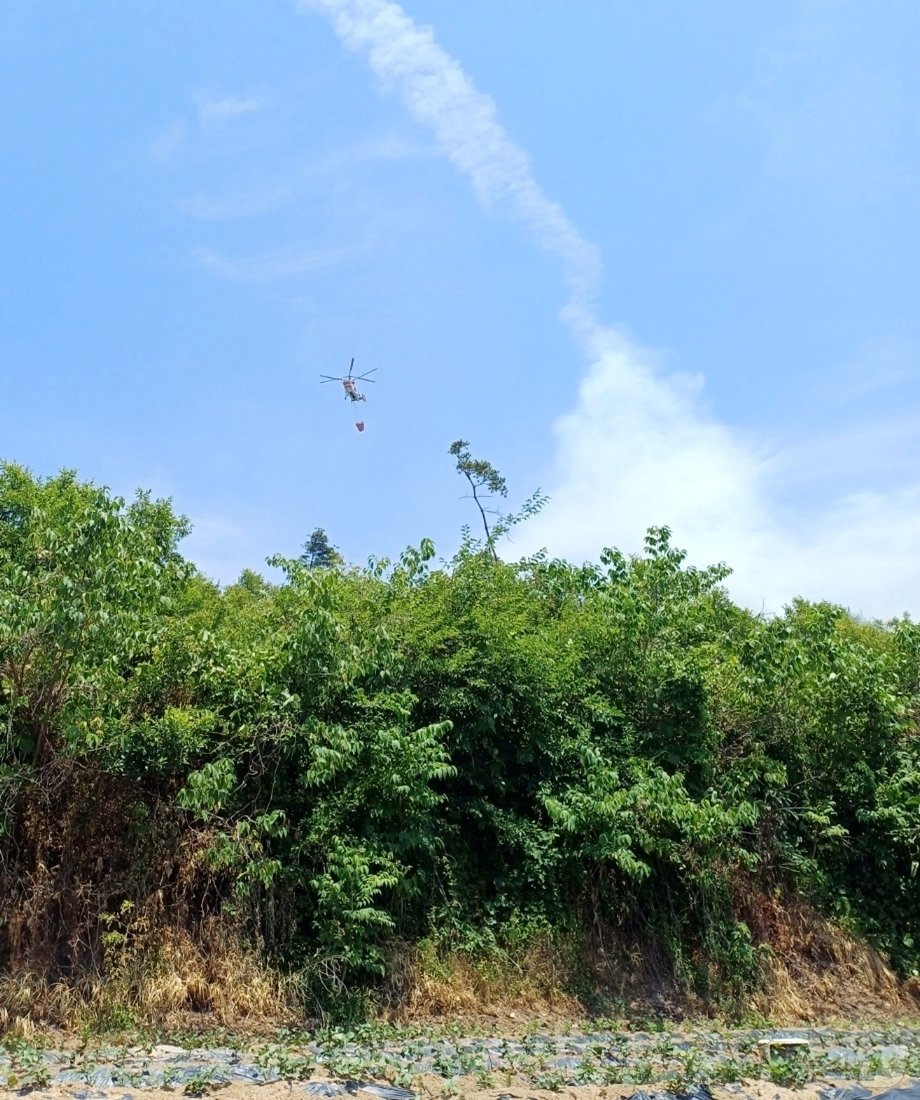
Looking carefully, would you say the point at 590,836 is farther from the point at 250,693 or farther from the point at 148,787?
the point at 148,787

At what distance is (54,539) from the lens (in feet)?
22.7

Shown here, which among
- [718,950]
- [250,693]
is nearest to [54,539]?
[250,693]

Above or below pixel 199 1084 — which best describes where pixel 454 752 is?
above

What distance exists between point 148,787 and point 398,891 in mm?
2659

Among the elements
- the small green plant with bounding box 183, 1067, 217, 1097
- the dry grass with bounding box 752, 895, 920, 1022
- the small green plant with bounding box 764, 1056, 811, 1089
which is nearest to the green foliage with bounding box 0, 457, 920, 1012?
the dry grass with bounding box 752, 895, 920, 1022

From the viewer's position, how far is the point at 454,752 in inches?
380

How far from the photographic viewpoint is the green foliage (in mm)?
7641

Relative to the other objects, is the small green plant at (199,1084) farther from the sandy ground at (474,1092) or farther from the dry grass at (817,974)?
the dry grass at (817,974)

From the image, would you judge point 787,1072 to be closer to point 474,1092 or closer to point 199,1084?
point 474,1092

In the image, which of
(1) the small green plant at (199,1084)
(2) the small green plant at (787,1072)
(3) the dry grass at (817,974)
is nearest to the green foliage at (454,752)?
(3) the dry grass at (817,974)

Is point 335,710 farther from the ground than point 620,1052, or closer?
farther from the ground

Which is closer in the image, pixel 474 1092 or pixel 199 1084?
pixel 199 1084

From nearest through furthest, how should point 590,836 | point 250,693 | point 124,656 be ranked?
point 124,656 < point 250,693 < point 590,836

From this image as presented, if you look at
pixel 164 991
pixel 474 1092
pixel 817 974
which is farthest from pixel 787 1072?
pixel 164 991
